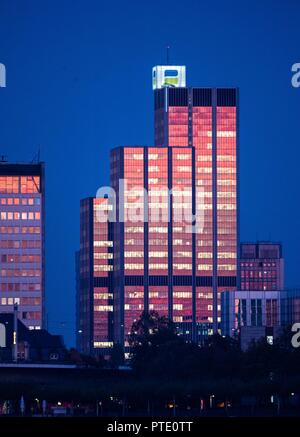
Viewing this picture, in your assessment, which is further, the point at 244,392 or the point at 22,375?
the point at 22,375

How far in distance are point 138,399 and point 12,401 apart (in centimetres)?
1037

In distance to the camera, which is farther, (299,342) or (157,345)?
(157,345)

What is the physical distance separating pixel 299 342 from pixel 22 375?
3677cm

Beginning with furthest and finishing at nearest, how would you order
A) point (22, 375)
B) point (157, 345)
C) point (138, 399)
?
point (157, 345) → point (22, 375) → point (138, 399)

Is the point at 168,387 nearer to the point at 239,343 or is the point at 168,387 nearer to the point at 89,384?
the point at 89,384

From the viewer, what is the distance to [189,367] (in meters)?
157

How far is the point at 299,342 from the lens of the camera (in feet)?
559
